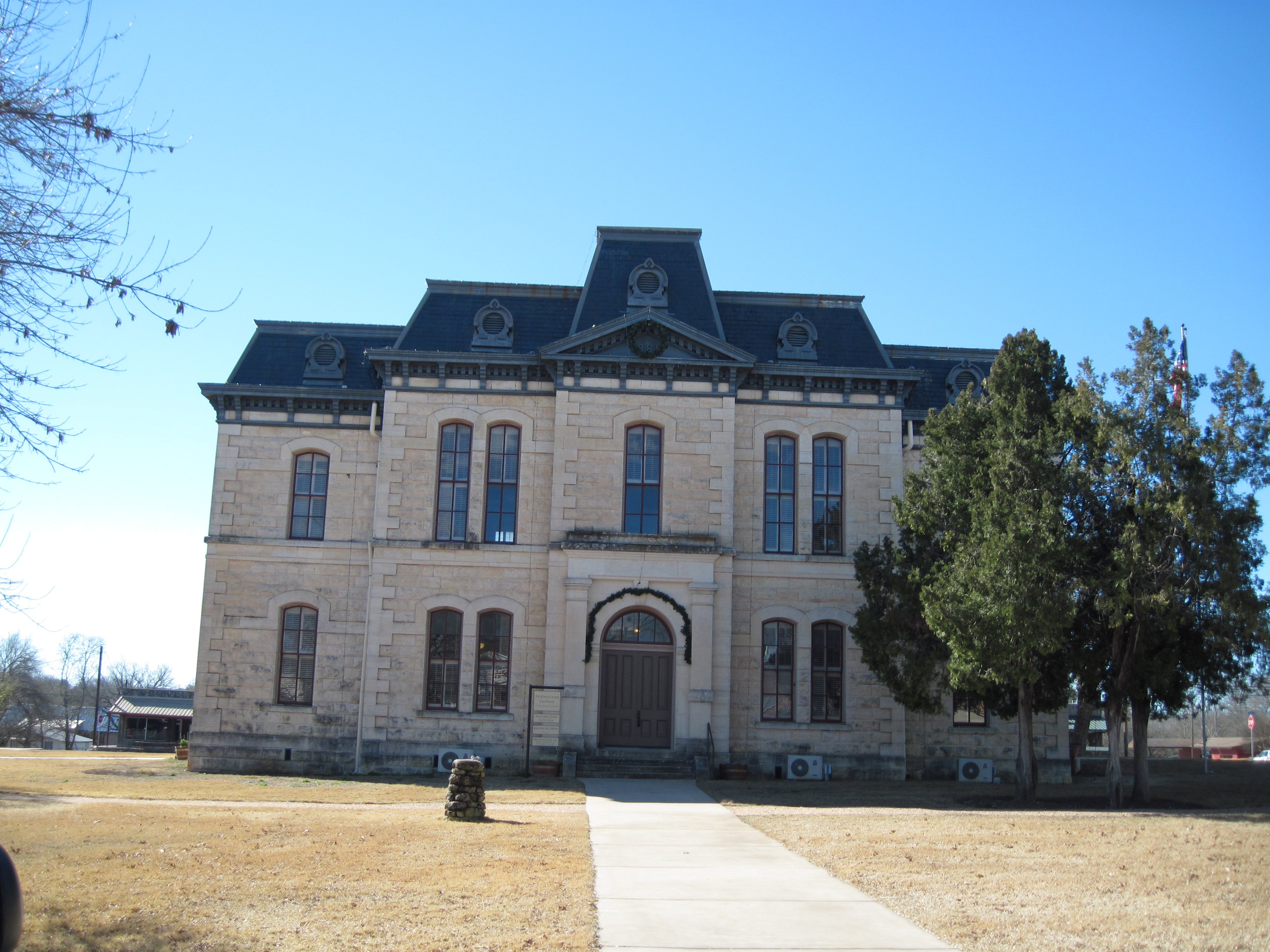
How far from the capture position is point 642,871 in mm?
11211

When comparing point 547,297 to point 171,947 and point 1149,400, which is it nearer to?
point 1149,400

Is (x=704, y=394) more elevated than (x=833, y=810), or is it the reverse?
(x=704, y=394)

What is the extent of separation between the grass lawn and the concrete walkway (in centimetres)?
34

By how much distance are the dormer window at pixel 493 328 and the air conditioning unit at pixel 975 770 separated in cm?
1499

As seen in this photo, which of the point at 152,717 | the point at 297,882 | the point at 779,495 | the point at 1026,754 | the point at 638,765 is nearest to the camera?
the point at 297,882

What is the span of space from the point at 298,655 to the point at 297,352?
7889 millimetres

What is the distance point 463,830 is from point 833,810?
669 centimetres

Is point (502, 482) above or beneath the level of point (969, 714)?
above

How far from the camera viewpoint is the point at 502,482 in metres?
26.1

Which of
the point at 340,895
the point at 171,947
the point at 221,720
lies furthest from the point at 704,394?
the point at 171,947

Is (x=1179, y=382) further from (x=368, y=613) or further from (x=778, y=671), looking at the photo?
(x=368, y=613)

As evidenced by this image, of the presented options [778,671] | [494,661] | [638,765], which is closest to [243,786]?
[494,661]

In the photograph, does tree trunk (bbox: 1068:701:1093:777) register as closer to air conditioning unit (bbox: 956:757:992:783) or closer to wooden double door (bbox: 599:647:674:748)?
air conditioning unit (bbox: 956:757:992:783)

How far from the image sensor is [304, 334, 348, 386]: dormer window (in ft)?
90.5
